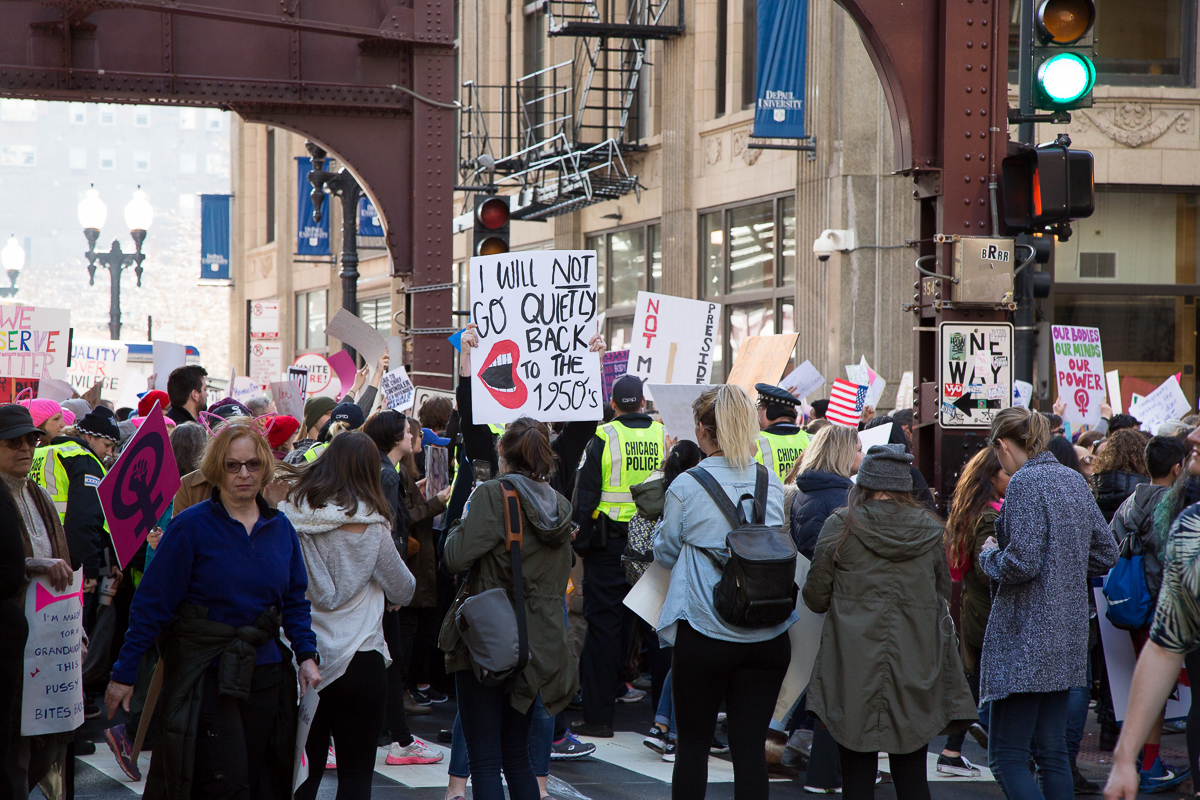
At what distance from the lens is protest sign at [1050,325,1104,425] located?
44.4 ft

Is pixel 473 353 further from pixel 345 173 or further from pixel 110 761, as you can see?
pixel 345 173

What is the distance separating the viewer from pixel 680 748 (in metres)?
5.39

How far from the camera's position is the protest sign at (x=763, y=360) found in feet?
35.9

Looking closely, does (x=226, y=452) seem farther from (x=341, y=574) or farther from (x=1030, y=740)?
(x=1030, y=740)

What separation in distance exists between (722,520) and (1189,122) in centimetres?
1601

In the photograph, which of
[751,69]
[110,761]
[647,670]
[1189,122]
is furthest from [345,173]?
[1189,122]

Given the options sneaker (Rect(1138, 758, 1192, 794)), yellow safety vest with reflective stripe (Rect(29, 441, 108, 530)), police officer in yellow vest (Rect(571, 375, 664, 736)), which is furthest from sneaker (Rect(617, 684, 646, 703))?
yellow safety vest with reflective stripe (Rect(29, 441, 108, 530))

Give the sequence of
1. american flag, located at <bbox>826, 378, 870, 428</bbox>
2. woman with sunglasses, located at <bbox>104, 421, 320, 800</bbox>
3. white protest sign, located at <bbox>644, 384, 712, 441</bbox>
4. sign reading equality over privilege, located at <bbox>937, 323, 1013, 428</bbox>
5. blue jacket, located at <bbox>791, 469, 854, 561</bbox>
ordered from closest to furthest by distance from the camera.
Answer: woman with sunglasses, located at <bbox>104, 421, 320, 800</bbox>
blue jacket, located at <bbox>791, 469, 854, 561</bbox>
white protest sign, located at <bbox>644, 384, 712, 441</bbox>
sign reading equality over privilege, located at <bbox>937, 323, 1013, 428</bbox>
american flag, located at <bbox>826, 378, 870, 428</bbox>

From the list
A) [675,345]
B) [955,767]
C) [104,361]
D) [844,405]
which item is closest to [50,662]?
[955,767]

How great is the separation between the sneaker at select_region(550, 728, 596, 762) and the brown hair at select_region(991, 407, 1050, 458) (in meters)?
3.14

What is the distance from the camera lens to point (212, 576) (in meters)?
4.71

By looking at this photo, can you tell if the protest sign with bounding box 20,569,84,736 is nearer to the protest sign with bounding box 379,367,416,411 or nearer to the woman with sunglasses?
the woman with sunglasses

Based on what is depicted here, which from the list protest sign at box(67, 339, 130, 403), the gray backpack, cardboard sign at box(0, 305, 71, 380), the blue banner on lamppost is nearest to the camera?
the gray backpack

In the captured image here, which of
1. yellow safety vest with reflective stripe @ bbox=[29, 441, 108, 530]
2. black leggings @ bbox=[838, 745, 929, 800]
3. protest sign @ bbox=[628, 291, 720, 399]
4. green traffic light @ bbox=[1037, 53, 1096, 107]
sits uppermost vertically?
green traffic light @ bbox=[1037, 53, 1096, 107]
